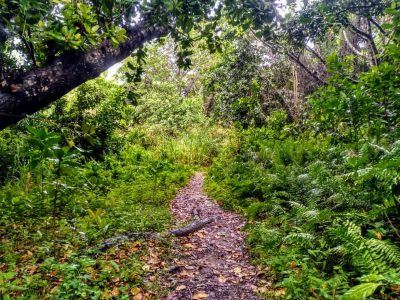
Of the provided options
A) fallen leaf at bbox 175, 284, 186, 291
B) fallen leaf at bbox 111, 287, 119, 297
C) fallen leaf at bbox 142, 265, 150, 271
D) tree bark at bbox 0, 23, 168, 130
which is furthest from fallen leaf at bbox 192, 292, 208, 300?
tree bark at bbox 0, 23, 168, 130

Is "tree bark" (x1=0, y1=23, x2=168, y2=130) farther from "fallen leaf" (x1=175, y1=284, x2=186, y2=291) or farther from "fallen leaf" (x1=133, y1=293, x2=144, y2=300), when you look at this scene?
"fallen leaf" (x1=175, y1=284, x2=186, y2=291)

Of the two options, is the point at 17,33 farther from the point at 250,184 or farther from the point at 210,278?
the point at 250,184

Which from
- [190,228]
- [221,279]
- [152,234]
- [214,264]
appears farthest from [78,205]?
[221,279]

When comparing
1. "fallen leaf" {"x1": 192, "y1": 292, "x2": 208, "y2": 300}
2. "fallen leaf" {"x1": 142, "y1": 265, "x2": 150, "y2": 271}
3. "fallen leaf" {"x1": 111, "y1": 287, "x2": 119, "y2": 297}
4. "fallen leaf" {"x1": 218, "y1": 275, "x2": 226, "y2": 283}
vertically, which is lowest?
"fallen leaf" {"x1": 192, "y1": 292, "x2": 208, "y2": 300}

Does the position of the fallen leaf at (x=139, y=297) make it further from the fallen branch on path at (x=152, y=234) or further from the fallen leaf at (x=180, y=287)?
the fallen branch on path at (x=152, y=234)

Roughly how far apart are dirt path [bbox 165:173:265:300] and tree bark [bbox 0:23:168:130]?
244 cm

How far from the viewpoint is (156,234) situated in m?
4.90

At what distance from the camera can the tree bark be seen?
2332 millimetres

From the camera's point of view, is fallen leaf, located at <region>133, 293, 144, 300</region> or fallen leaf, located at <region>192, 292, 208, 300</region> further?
fallen leaf, located at <region>192, 292, 208, 300</region>

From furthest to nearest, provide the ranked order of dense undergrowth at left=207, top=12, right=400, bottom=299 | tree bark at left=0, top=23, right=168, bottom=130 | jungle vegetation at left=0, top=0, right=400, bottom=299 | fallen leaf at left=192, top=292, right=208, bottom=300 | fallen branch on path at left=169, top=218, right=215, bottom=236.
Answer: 1. fallen branch on path at left=169, top=218, right=215, bottom=236
2. fallen leaf at left=192, top=292, right=208, bottom=300
3. dense undergrowth at left=207, top=12, right=400, bottom=299
4. jungle vegetation at left=0, top=0, right=400, bottom=299
5. tree bark at left=0, top=23, right=168, bottom=130

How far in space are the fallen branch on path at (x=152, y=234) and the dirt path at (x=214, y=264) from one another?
10 centimetres

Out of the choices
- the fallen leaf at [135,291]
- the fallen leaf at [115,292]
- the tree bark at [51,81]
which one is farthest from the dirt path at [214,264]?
the tree bark at [51,81]

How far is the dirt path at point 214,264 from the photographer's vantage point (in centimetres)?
368

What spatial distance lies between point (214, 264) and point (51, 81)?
321 centimetres
